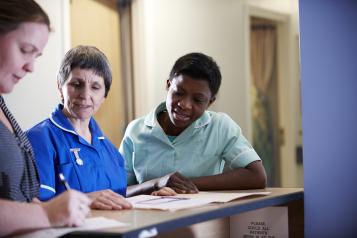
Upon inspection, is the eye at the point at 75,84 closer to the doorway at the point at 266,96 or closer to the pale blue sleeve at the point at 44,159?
the pale blue sleeve at the point at 44,159

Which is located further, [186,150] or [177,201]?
[186,150]

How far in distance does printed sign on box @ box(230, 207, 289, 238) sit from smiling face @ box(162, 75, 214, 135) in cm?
45

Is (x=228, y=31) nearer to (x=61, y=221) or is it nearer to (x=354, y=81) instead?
(x=354, y=81)

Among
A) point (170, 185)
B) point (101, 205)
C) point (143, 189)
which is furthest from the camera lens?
point (143, 189)

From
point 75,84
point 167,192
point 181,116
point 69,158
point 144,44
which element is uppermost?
point 144,44

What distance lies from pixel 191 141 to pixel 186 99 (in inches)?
6.6

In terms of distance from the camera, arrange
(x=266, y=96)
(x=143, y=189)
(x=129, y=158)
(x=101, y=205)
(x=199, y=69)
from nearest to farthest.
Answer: (x=101, y=205) → (x=143, y=189) → (x=199, y=69) → (x=129, y=158) → (x=266, y=96)

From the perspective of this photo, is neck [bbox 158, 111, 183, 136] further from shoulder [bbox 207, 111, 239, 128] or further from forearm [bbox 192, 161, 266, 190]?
forearm [bbox 192, 161, 266, 190]

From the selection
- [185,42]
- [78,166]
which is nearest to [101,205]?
[78,166]

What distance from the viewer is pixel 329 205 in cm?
154

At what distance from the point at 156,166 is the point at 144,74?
1.90m

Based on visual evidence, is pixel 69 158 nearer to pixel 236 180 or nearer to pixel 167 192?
pixel 167 192

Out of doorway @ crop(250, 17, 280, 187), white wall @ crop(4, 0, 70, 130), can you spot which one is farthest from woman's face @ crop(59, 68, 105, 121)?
doorway @ crop(250, 17, 280, 187)

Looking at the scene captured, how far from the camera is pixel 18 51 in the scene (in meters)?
1.14
